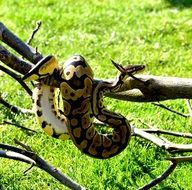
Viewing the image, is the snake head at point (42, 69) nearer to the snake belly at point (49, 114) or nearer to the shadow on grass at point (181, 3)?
the snake belly at point (49, 114)

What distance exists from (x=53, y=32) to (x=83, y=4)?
1.17 metres

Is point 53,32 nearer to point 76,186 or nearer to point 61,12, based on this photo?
point 61,12

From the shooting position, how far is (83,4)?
23.0ft

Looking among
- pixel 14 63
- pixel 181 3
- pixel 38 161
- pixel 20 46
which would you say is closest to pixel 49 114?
pixel 14 63

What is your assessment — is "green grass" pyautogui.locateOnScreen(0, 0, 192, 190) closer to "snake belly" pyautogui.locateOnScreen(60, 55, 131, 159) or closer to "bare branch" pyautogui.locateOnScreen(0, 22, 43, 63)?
"bare branch" pyautogui.locateOnScreen(0, 22, 43, 63)

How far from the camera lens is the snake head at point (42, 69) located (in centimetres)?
167

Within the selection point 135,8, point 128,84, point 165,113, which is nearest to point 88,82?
point 128,84

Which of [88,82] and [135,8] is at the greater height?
[88,82]

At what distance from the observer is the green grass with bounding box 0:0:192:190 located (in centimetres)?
321

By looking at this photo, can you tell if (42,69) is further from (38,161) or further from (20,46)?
(38,161)

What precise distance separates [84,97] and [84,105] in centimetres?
3

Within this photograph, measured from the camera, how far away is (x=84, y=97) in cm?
174

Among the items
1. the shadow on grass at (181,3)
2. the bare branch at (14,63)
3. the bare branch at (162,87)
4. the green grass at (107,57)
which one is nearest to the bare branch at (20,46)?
the bare branch at (14,63)

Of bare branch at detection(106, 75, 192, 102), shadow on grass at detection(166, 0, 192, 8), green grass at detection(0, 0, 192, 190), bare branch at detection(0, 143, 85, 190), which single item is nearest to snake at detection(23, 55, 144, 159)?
bare branch at detection(106, 75, 192, 102)
